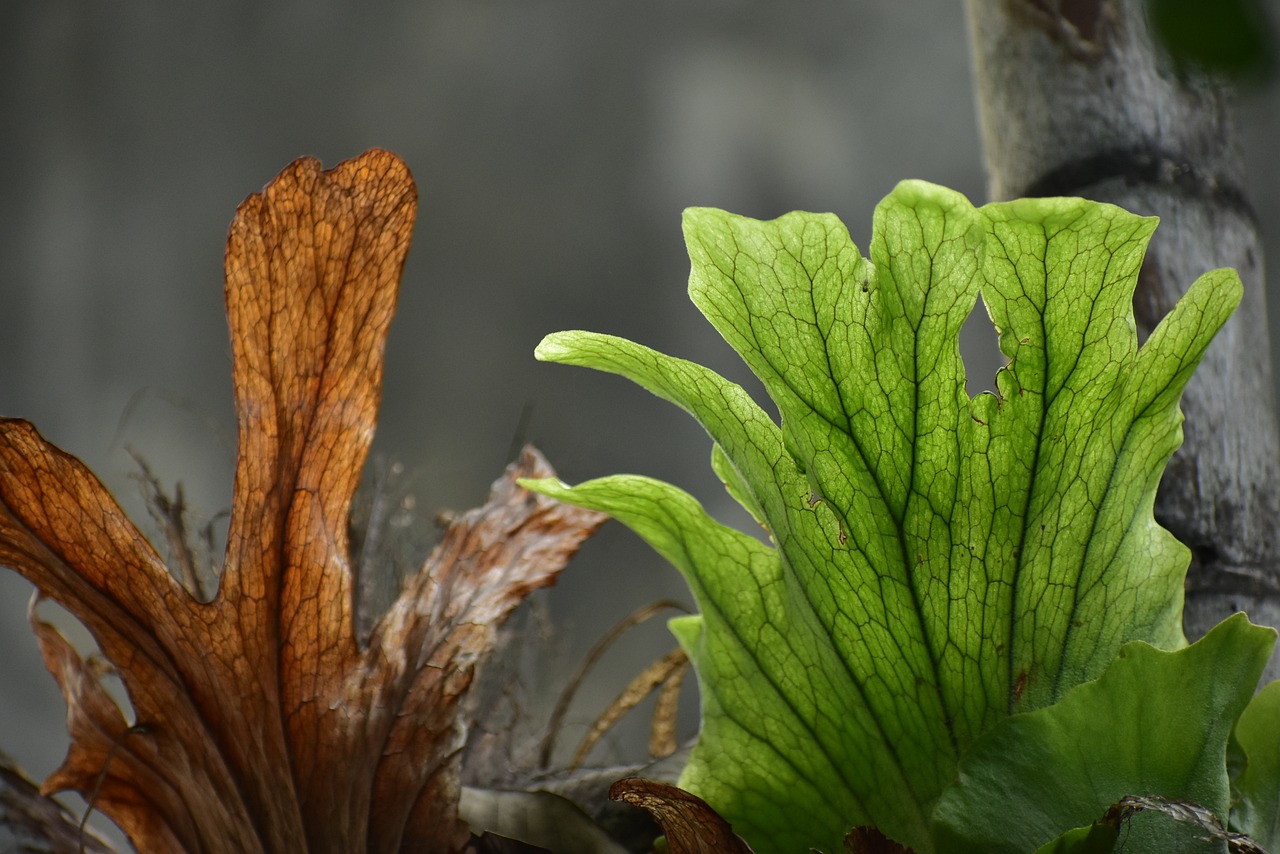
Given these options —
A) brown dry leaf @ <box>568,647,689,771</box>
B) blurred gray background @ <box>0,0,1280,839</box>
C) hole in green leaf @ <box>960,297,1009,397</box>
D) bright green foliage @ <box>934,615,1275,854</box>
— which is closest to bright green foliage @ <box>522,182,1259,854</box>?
bright green foliage @ <box>934,615,1275,854</box>

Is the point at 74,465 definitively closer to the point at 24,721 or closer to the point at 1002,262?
the point at 1002,262

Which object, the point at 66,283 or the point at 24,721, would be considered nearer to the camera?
the point at 24,721

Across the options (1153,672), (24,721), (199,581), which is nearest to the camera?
(1153,672)

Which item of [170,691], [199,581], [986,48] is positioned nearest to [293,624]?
[170,691]

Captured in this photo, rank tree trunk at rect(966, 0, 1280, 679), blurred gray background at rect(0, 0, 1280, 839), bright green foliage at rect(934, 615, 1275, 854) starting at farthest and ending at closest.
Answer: blurred gray background at rect(0, 0, 1280, 839) → tree trunk at rect(966, 0, 1280, 679) → bright green foliage at rect(934, 615, 1275, 854)

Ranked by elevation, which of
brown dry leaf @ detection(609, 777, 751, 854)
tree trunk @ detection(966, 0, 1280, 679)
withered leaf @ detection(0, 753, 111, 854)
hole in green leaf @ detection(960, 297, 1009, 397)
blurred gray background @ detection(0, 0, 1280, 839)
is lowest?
brown dry leaf @ detection(609, 777, 751, 854)

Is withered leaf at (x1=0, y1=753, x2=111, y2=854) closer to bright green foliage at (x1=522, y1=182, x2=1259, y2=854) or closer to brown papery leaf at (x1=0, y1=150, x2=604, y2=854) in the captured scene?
brown papery leaf at (x1=0, y1=150, x2=604, y2=854)
